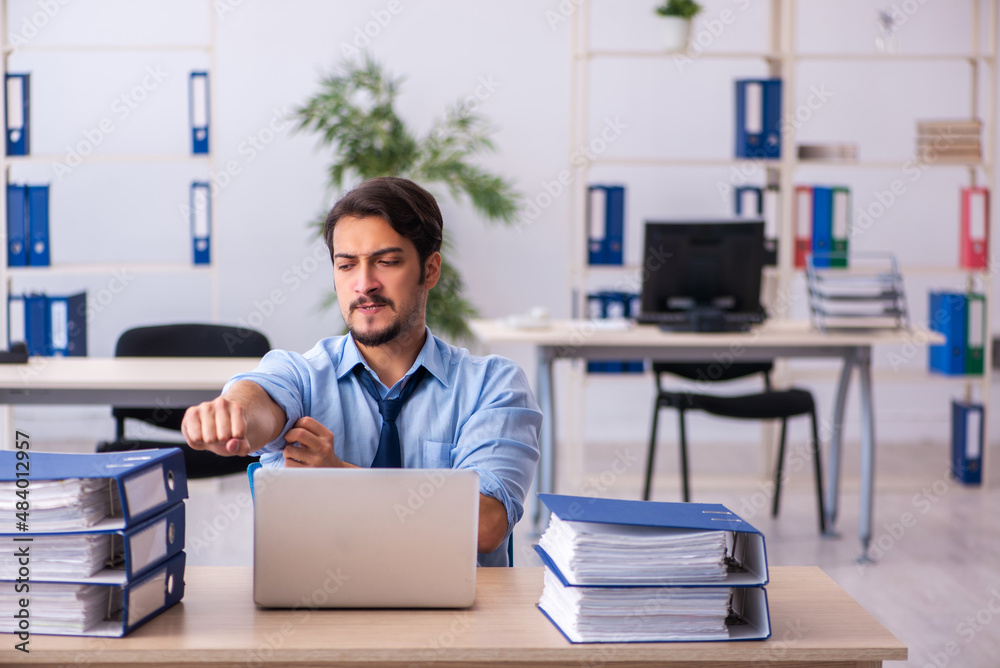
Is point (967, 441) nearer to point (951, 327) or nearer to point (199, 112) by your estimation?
point (951, 327)

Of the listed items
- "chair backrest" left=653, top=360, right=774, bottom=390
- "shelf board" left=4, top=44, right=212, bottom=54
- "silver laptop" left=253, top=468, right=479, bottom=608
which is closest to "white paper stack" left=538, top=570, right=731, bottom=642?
"silver laptop" left=253, top=468, right=479, bottom=608

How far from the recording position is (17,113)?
13.6ft

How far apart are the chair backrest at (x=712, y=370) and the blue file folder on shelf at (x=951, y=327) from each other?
3.01 feet

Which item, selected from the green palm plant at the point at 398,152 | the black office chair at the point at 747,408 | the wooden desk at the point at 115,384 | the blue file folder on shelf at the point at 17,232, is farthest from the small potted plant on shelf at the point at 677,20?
the blue file folder on shelf at the point at 17,232

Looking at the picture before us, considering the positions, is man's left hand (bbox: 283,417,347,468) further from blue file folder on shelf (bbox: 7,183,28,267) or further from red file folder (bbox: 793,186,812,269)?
red file folder (bbox: 793,186,812,269)

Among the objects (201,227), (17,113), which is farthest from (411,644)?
(17,113)

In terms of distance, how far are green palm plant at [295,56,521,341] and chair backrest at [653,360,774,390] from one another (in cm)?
101

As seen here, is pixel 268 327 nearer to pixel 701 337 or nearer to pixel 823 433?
pixel 701 337

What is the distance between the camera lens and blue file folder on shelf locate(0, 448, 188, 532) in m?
1.08

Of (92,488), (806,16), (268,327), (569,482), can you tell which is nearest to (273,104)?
(268,327)

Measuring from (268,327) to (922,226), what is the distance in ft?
12.2

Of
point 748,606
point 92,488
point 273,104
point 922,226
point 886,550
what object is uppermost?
point 273,104

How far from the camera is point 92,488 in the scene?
3.60 ft

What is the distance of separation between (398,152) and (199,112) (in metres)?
0.90
